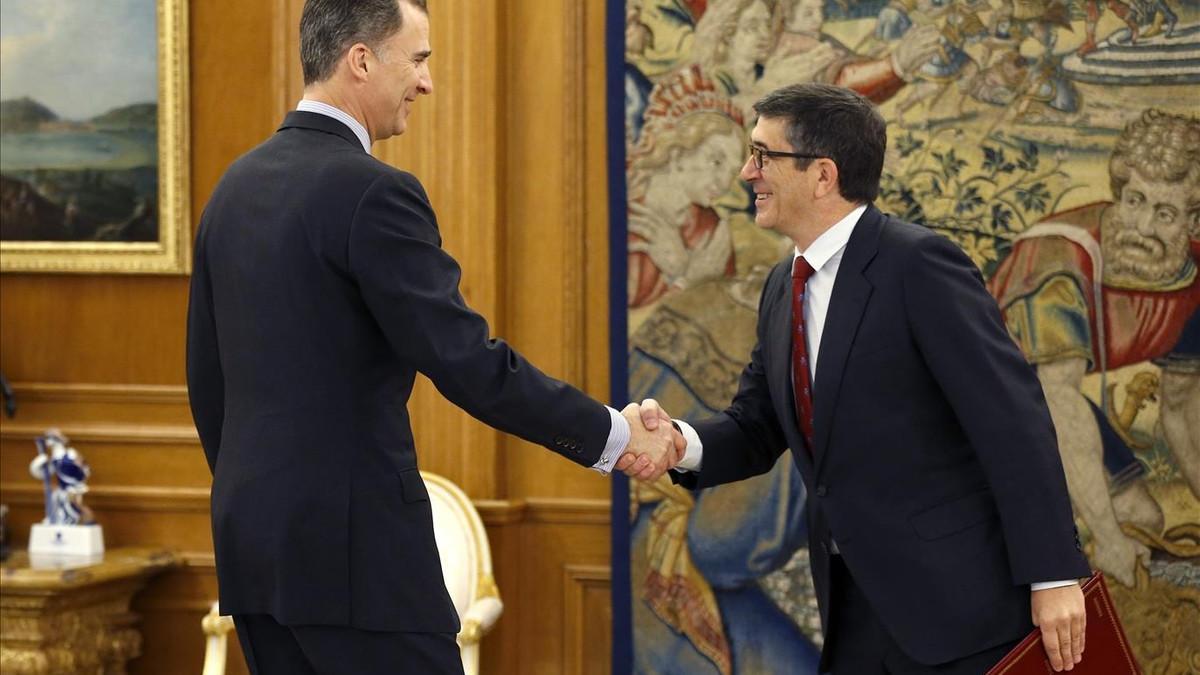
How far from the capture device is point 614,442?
300cm

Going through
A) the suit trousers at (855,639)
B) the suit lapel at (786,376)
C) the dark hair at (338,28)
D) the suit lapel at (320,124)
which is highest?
the dark hair at (338,28)

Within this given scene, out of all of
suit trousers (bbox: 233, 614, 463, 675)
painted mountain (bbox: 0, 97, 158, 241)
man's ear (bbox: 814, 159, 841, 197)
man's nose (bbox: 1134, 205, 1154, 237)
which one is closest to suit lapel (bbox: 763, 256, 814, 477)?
man's ear (bbox: 814, 159, 841, 197)

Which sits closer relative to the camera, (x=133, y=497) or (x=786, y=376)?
(x=786, y=376)

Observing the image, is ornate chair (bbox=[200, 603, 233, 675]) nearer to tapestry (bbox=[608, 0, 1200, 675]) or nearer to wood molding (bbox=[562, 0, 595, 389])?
tapestry (bbox=[608, 0, 1200, 675])

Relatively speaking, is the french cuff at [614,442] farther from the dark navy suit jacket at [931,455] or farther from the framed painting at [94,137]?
the framed painting at [94,137]

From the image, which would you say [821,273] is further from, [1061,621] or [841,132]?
[1061,621]

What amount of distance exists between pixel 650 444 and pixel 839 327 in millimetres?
612

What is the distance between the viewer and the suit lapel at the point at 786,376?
2.99 meters

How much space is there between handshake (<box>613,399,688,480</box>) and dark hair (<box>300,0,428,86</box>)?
1.01 m

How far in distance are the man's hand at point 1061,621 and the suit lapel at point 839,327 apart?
0.49 m

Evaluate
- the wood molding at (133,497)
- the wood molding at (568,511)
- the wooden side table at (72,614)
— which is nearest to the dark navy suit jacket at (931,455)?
the wood molding at (568,511)

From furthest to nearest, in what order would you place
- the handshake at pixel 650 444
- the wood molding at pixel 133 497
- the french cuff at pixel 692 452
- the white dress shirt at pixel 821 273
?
1. the wood molding at pixel 133 497
2. the french cuff at pixel 692 452
3. the handshake at pixel 650 444
4. the white dress shirt at pixel 821 273

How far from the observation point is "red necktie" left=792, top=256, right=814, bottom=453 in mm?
2955

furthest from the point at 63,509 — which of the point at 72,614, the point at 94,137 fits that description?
the point at 94,137
